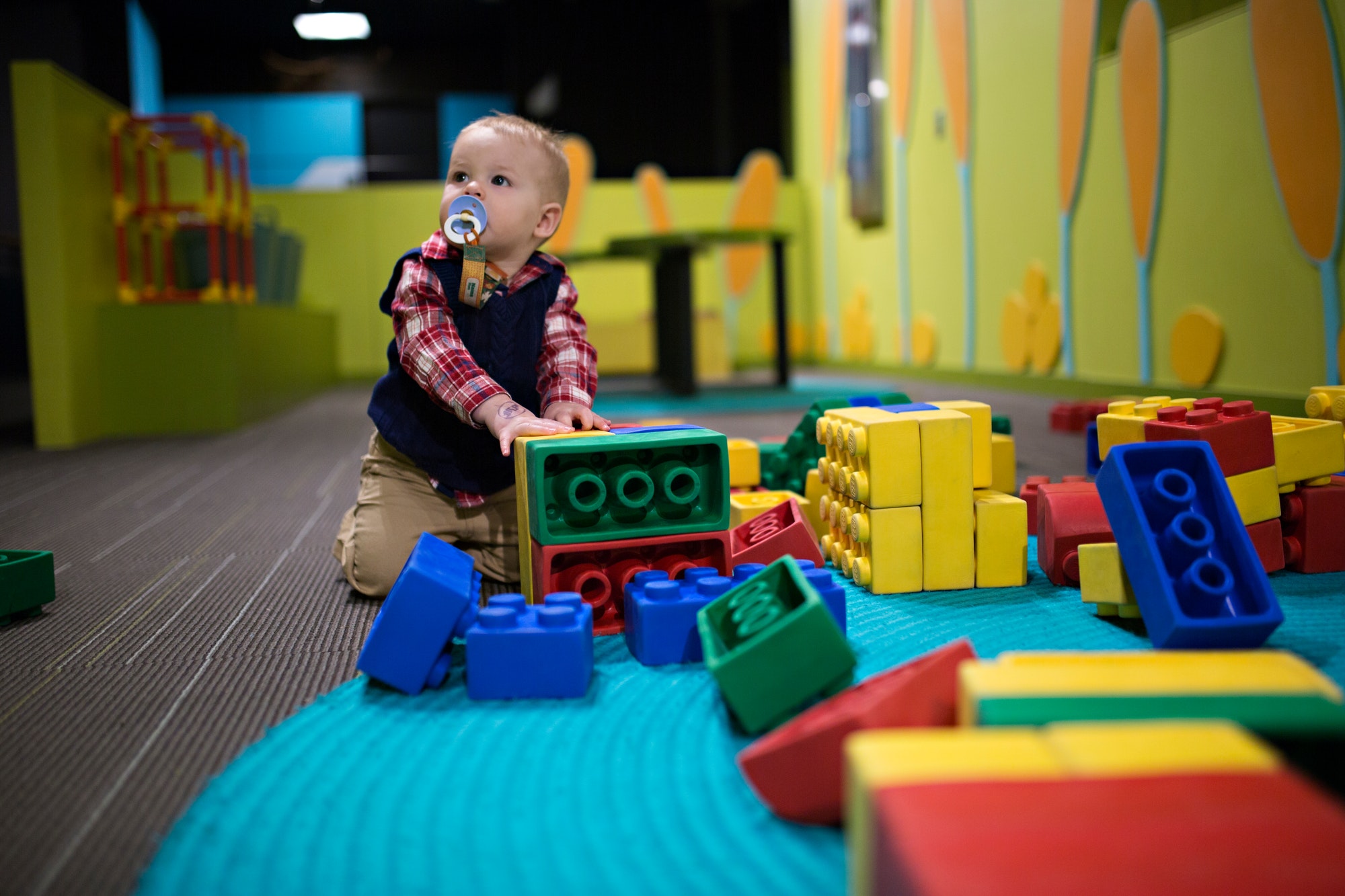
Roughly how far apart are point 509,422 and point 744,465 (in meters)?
0.54

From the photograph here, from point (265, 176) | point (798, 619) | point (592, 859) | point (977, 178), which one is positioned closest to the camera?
point (592, 859)

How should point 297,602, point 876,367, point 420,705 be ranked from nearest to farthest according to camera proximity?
point 420,705, point 297,602, point 876,367

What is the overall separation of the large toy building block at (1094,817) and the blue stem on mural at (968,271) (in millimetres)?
3969

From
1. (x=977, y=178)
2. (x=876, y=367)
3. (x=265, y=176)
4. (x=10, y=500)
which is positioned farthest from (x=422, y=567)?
(x=265, y=176)

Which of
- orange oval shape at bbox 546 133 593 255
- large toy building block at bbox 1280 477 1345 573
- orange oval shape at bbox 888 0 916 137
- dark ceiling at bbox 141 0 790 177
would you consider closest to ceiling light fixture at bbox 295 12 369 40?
dark ceiling at bbox 141 0 790 177

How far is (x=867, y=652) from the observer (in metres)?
1.06

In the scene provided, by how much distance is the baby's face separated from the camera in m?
1.29

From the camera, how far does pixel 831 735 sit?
670 mm

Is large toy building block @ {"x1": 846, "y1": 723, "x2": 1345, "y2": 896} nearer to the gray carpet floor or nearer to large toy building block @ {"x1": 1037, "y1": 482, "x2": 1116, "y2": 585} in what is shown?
the gray carpet floor

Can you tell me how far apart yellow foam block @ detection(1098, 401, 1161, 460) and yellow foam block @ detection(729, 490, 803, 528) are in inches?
16.8

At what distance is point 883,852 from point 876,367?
209 inches

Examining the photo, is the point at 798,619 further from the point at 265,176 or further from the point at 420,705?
the point at 265,176

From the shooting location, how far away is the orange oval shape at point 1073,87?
323 cm

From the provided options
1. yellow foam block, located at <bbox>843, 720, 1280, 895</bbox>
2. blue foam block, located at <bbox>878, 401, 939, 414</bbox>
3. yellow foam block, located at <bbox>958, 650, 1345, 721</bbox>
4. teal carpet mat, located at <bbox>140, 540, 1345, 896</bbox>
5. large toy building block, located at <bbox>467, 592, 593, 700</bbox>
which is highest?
blue foam block, located at <bbox>878, 401, 939, 414</bbox>
